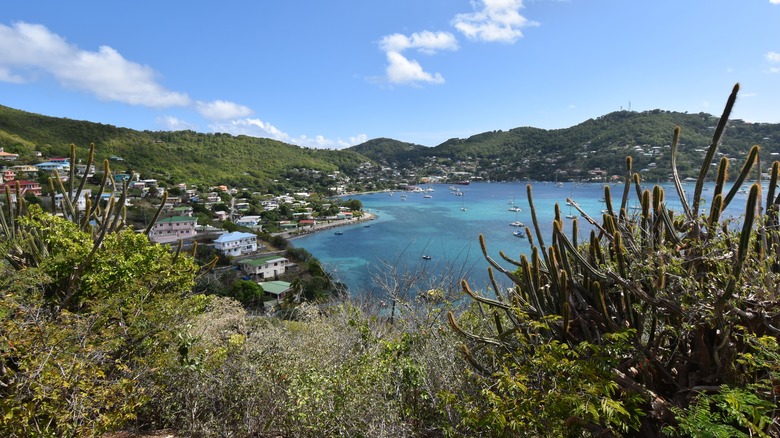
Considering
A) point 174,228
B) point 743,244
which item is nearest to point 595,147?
point 174,228

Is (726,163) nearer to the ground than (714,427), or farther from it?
farther from it

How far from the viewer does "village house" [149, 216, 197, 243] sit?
39.0 metres

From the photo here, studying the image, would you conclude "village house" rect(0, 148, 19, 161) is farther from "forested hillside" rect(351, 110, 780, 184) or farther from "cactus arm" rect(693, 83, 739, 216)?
"forested hillside" rect(351, 110, 780, 184)

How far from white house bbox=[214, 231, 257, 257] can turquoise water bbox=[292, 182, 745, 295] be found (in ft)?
20.0

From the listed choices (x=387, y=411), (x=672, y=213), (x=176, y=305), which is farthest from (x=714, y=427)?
(x=176, y=305)

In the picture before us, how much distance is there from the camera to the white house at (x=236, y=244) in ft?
120

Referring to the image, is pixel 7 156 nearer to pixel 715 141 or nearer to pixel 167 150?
pixel 167 150

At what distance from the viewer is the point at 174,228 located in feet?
133

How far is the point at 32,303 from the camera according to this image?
4.24m

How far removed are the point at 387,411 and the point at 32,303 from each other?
4.04m

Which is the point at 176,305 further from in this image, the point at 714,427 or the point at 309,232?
the point at 309,232

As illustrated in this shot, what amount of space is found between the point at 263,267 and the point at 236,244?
6.83m

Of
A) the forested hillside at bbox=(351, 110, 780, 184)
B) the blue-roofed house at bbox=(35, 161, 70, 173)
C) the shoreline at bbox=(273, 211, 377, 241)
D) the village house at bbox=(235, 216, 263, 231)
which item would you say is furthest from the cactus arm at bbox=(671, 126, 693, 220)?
the blue-roofed house at bbox=(35, 161, 70, 173)

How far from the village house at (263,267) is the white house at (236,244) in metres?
3.77
